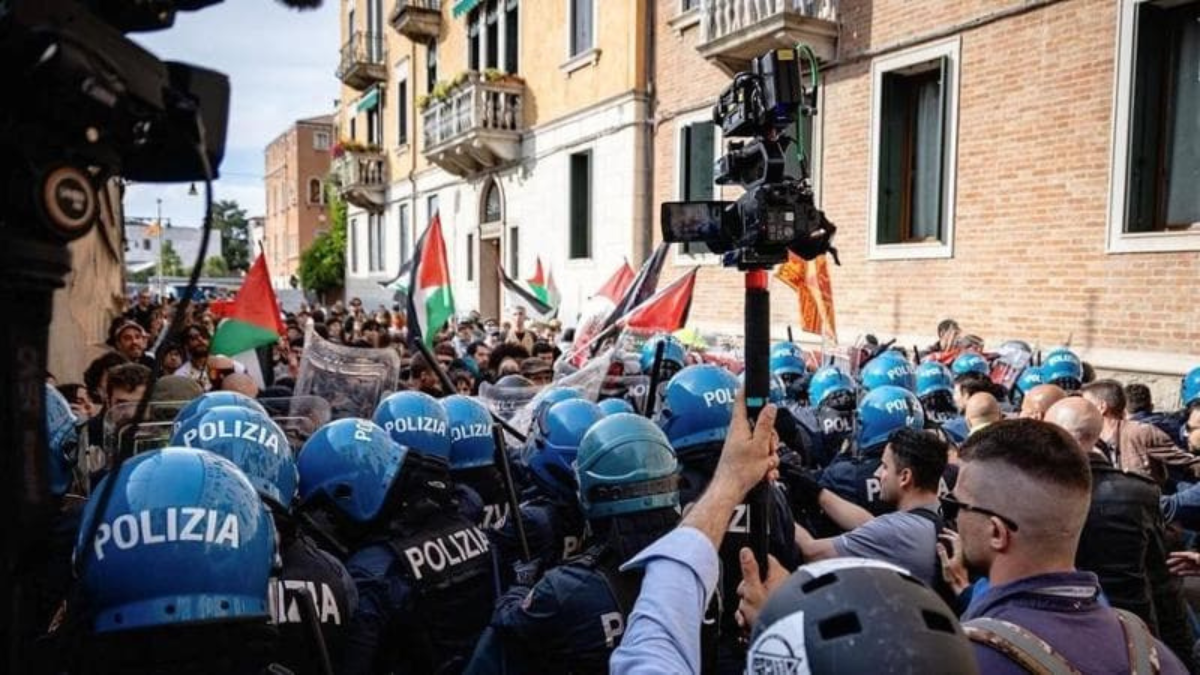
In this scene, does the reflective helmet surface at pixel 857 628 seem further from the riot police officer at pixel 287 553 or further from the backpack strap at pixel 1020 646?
the riot police officer at pixel 287 553

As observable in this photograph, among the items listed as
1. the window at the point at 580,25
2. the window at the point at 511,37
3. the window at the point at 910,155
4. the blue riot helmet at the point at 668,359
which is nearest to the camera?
the blue riot helmet at the point at 668,359

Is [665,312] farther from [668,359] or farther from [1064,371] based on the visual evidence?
[1064,371]

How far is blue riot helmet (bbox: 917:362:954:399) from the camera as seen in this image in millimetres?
6727

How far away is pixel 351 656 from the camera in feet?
8.54

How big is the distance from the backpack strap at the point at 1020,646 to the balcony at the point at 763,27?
11.0 meters

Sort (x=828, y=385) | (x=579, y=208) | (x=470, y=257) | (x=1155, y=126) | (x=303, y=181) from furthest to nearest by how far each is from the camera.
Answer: (x=303, y=181) < (x=470, y=257) < (x=579, y=208) < (x=1155, y=126) < (x=828, y=385)

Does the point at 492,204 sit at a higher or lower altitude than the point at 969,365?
higher

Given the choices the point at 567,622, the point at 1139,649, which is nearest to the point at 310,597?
the point at 567,622

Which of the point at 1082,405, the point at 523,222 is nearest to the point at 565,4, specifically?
the point at 523,222

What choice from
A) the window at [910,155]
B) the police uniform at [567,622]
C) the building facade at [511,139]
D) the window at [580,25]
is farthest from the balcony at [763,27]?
the police uniform at [567,622]

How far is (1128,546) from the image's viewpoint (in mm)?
3361

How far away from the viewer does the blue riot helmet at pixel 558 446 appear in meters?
3.62

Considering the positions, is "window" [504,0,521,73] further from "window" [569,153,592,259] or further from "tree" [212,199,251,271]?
"tree" [212,199,251,271]

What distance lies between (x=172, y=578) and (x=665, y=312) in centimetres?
676
